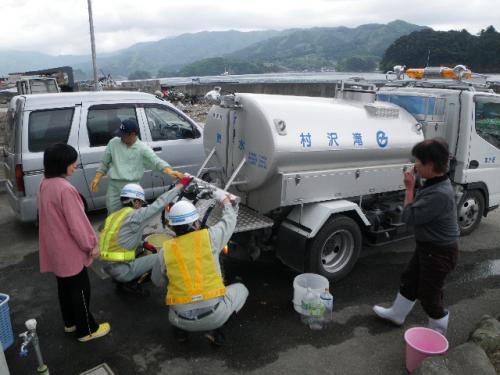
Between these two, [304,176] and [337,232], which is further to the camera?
[337,232]

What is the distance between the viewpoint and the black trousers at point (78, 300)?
3.41 metres

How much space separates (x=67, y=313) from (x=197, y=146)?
380 cm

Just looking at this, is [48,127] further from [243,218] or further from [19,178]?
[243,218]

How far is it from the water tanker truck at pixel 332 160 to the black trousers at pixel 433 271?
1178mm

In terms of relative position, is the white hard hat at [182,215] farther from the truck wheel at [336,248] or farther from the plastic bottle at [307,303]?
the truck wheel at [336,248]

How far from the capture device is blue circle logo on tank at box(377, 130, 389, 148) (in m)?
4.83

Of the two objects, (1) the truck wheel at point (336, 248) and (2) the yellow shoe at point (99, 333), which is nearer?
(2) the yellow shoe at point (99, 333)

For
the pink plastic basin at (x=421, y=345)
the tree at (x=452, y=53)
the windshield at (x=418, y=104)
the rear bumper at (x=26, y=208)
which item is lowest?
the pink plastic basin at (x=421, y=345)

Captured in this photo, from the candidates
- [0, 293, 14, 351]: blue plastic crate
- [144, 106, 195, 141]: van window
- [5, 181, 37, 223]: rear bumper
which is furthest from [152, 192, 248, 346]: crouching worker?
[144, 106, 195, 141]: van window

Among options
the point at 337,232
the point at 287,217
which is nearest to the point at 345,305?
the point at 337,232

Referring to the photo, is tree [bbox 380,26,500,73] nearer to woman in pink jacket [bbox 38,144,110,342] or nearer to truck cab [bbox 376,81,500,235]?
truck cab [bbox 376,81,500,235]

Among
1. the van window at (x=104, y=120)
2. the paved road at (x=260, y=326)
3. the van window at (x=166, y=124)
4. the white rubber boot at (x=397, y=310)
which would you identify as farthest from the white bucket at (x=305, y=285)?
the van window at (x=104, y=120)

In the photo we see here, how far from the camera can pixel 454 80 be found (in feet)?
19.7

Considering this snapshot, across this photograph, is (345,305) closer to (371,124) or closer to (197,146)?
(371,124)
